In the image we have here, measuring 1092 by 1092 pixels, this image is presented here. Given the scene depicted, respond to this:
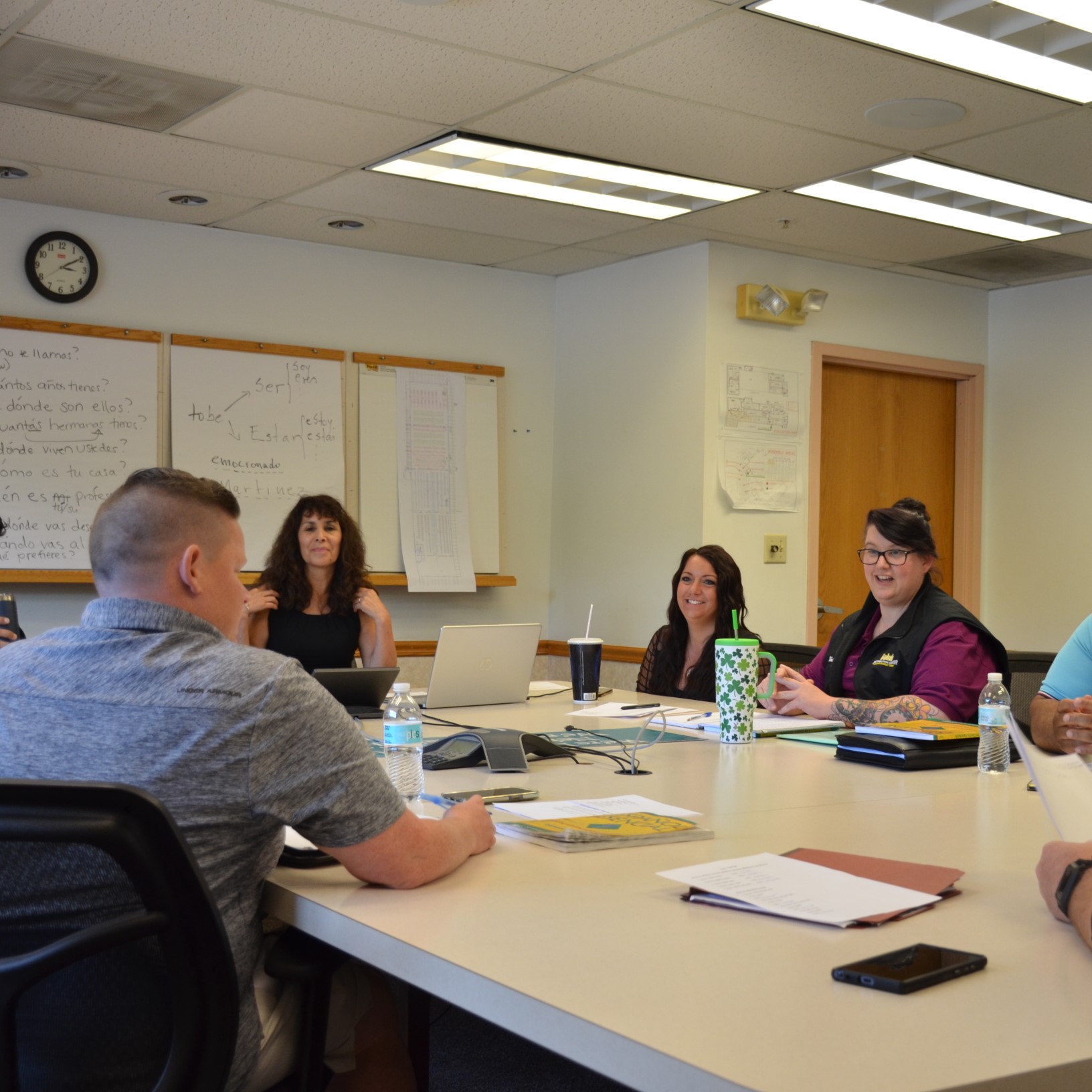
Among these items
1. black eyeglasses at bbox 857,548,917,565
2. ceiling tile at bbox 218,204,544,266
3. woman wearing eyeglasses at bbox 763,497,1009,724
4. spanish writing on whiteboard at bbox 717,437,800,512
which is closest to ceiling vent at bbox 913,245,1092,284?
spanish writing on whiteboard at bbox 717,437,800,512

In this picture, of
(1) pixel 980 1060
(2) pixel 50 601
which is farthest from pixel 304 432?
(1) pixel 980 1060

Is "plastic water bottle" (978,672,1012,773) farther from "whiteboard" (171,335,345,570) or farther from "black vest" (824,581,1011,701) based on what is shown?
"whiteboard" (171,335,345,570)

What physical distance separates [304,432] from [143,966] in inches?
151

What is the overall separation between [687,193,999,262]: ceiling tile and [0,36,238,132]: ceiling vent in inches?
74.2

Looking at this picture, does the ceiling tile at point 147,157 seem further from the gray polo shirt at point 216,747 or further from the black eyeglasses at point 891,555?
the gray polo shirt at point 216,747

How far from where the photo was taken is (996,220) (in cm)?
456

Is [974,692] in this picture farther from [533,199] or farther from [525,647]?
[533,199]

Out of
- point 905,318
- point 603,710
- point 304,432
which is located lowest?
point 603,710

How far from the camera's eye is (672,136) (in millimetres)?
3674

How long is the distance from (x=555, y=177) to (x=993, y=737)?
2538 millimetres

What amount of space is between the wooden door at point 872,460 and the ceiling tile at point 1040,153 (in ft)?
4.94

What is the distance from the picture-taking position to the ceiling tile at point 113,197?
4199 mm

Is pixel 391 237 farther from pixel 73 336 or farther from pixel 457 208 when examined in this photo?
pixel 73 336

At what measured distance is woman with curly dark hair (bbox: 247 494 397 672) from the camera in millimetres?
4121
